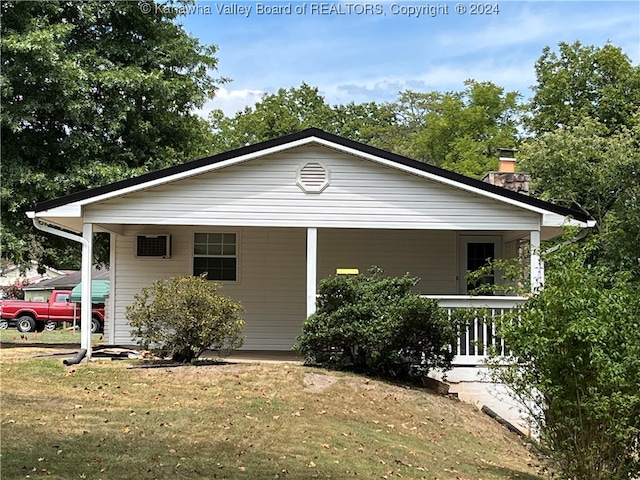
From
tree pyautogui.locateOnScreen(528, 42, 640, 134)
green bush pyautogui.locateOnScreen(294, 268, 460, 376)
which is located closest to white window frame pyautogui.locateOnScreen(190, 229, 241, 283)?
green bush pyautogui.locateOnScreen(294, 268, 460, 376)

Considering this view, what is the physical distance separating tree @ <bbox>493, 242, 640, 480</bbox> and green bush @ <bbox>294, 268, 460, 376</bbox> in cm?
398

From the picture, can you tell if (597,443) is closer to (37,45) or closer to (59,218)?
(59,218)

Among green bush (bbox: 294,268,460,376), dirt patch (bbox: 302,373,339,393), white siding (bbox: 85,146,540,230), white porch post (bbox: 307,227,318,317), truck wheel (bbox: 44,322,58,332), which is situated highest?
white siding (bbox: 85,146,540,230)

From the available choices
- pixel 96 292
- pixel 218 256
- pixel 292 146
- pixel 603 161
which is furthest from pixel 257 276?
pixel 96 292

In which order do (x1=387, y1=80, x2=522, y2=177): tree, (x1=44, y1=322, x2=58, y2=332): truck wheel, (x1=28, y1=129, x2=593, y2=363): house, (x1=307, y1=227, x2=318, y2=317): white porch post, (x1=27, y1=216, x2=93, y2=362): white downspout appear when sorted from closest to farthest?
(x1=307, y1=227, x2=318, y2=317): white porch post → (x1=28, y1=129, x2=593, y2=363): house → (x1=27, y1=216, x2=93, y2=362): white downspout → (x1=44, y1=322, x2=58, y2=332): truck wheel → (x1=387, y1=80, x2=522, y2=177): tree

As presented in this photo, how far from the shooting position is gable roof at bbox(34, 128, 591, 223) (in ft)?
39.2

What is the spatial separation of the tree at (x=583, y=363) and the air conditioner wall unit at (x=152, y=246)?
9228mm

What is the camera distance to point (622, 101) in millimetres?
30562

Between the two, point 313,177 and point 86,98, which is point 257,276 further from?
point 86,98

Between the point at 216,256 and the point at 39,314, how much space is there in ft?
57.7

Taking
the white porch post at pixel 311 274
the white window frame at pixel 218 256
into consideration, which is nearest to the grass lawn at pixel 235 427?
the white porch post at pixel 311 274

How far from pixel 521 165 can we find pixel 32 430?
19635mm

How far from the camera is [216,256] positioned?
14820 mm

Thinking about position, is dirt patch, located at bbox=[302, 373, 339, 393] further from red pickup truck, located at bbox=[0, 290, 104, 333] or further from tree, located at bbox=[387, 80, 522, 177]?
tree, located at bbox=[387, 80, 522, 177]
